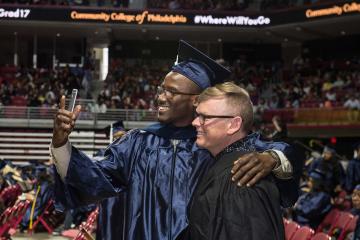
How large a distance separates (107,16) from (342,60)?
32.1 feet

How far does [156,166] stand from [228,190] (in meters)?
1.02

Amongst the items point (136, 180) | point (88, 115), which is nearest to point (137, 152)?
point (136, 180)

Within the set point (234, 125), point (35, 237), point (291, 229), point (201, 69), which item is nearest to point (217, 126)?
point (234, 125)

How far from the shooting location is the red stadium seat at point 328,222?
9.96m

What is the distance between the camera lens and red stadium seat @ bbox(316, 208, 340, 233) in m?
9.96

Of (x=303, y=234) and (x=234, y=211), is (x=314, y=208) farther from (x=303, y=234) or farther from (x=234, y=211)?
(x=234, y=211)

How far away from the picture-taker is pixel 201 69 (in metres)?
3.56

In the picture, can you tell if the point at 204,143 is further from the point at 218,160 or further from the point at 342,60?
the point at 342,60

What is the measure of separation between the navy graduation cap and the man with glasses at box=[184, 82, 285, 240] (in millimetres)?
814

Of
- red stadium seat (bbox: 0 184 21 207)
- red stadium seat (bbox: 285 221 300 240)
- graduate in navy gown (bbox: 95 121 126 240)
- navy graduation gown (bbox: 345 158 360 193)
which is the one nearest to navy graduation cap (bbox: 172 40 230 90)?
graduate in navy gown (bbox: 95 121 126 240)

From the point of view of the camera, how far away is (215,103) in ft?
8.52

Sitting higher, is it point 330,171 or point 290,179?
point 290,179

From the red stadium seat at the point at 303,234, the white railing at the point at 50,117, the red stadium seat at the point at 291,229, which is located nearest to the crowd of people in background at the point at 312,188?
the red stadium seat at the point at 291,229

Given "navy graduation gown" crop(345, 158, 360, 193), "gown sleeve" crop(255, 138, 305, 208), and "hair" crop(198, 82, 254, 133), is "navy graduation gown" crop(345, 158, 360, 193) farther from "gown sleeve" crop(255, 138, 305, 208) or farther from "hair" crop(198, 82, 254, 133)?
"hair" crop(198, 82, 254, 133)
